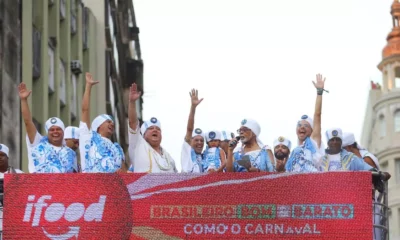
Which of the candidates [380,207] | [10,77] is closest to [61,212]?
[380,207]

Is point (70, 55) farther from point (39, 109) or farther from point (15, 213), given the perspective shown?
point (15, 213)

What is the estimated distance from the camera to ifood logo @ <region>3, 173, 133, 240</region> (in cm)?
Result: 1439

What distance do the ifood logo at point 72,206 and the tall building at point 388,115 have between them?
86.8 metres

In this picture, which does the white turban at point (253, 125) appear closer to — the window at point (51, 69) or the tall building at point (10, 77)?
the tall building at point (10, 77)

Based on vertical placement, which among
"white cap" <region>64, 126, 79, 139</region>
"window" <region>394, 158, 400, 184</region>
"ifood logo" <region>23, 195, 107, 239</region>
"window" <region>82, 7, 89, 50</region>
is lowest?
"ifood logo" <region>23, 195, 107, 239</region>

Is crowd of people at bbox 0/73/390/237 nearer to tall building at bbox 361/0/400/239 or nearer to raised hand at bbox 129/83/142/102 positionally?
raised hand at bbox 129/83/142/102

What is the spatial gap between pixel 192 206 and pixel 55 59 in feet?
76.7

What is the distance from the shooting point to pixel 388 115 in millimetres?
104438

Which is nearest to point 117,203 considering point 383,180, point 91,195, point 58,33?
point 91,195

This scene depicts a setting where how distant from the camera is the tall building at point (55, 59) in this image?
29.5 metres

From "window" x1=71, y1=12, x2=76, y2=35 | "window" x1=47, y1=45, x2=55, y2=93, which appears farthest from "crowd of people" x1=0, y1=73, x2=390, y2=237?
"window" x1=71, y1=12, x2=76, y2=35

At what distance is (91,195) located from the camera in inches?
571

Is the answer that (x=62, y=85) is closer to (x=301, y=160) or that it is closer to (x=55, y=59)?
(x=55, y=59)

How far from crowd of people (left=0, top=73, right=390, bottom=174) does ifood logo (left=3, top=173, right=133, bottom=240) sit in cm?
85
